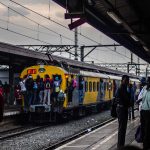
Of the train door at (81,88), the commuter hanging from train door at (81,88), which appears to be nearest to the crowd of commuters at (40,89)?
the train door at (81,88)

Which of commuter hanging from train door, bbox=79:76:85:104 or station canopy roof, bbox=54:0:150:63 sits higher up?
station canopy roof, bbox=54:0:150:63

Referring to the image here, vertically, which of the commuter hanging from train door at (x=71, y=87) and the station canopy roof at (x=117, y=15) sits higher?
the station canopy roof at (x=117, y=15)

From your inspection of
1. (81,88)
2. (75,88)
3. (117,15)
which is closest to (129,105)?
(117,15)

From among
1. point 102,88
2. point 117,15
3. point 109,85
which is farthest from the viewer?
point 109,85

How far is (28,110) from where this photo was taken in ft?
74.8

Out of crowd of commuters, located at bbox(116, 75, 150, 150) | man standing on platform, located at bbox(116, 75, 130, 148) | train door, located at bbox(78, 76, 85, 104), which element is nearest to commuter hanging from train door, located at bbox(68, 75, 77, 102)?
train door, located at bbox(78, 76, 85, 104)

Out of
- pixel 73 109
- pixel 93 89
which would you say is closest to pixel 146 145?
pixel 73 109

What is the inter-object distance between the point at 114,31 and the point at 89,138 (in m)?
4.03

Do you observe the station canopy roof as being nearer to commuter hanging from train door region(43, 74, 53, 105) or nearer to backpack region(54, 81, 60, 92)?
backpack region(54, 81, 60, 92)

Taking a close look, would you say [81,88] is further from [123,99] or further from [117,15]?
[123,99]

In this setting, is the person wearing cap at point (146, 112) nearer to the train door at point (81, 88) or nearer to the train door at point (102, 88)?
the train door at point (81, 88)

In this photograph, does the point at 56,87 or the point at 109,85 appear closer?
the point at 56,87

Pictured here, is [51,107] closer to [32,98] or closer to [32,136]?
[32,98]

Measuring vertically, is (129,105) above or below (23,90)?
below
